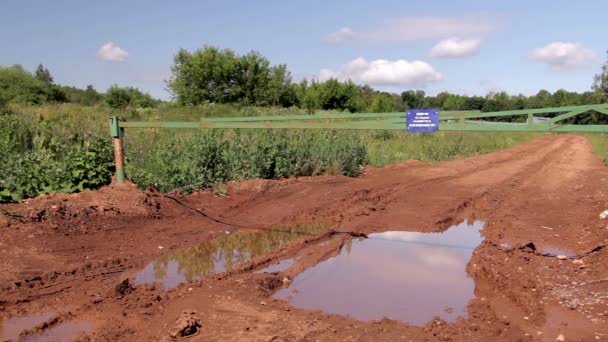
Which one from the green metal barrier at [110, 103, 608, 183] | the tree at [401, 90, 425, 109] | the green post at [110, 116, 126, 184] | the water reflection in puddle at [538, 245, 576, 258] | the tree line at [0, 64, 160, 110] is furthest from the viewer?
the tree at [401, 90, 425, 109]

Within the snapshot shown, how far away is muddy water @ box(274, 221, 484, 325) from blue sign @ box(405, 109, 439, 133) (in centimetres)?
180

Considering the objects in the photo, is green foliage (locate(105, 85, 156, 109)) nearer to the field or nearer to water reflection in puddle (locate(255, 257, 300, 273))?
the field

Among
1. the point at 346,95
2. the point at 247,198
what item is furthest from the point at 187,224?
the point at 346,95

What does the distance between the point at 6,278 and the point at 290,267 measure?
3.11 meters

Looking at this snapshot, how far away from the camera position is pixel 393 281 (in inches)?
243

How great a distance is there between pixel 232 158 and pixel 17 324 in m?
7.26

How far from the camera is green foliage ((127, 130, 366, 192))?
10273 millimetres

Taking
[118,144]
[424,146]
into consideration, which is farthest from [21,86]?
[118,144]

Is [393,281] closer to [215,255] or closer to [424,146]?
[215,255]

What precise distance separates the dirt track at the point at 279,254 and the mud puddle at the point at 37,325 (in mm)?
111

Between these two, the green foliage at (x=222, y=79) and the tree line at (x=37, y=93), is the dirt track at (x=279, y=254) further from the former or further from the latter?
the green foliage at (x=222, y=79)

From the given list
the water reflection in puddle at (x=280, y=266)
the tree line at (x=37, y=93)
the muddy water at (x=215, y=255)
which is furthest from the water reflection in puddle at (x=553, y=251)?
the tree line at (x=37, y=93)

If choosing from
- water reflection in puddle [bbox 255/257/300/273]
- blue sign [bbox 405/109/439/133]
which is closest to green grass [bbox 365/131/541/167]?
blue sign [bbox 405/109/439/133]

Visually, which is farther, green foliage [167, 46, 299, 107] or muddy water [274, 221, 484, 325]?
green foliage [167, 46, 299, 107]
